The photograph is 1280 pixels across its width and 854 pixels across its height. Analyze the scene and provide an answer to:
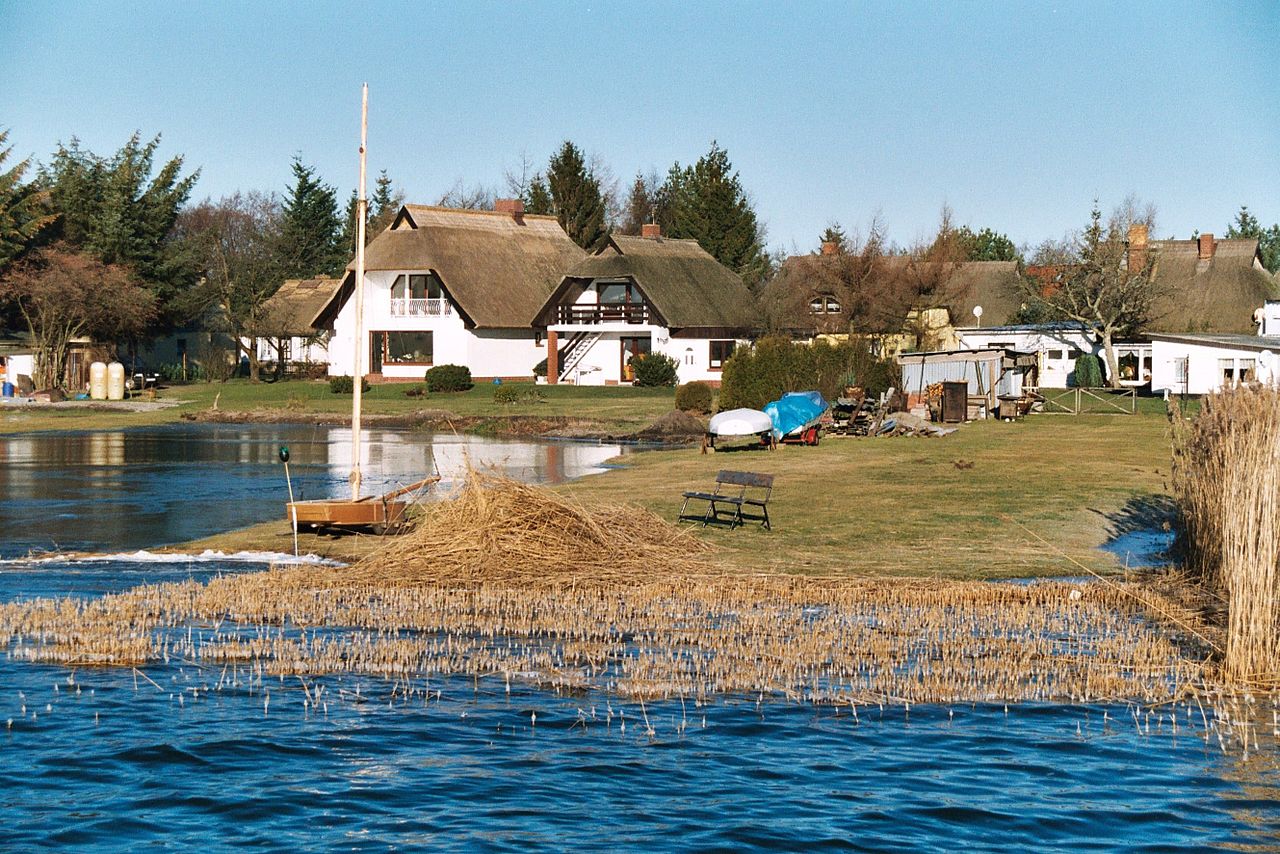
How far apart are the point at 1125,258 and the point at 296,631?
6422 cm

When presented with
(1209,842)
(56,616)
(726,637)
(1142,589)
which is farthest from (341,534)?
(1209,842)

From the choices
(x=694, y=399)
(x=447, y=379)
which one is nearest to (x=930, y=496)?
(x=694, y=399)

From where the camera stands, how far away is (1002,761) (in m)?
11.2

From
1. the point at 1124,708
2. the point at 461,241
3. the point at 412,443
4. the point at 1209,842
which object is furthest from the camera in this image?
the point at 461,241

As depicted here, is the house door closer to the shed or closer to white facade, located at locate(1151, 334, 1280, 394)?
the shed

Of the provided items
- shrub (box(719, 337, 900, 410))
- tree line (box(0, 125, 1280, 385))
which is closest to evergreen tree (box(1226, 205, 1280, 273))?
tree line (box(0, 125, 1280, 385))

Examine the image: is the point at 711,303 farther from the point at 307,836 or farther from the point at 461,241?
the point at 307,836

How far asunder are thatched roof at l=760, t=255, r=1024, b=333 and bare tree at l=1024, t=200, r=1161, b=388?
6.21 metres

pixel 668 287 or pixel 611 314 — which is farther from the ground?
pixel 668 287

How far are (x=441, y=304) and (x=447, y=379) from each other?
12363mm

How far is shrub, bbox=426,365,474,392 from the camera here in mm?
66812

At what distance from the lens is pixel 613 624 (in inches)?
626

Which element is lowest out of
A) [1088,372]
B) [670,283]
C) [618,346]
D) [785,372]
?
[785,372]

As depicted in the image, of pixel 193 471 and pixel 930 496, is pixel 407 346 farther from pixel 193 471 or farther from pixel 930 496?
pixel 930 496
